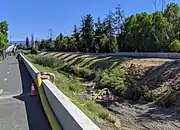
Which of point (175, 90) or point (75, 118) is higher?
point (75, 118)

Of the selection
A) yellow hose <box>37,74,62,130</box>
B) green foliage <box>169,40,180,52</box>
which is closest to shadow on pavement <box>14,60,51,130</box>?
yellow hose <box>37,74,62,130</box>

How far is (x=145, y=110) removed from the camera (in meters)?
25.5

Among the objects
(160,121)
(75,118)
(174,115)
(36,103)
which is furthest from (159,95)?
(75,118)

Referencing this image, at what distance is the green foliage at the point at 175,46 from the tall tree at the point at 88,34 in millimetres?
44227

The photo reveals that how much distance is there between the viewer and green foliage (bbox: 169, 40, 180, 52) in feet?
190

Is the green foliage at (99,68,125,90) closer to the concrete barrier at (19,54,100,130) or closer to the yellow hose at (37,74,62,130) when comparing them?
the yellow hose at (37,74,62,130)

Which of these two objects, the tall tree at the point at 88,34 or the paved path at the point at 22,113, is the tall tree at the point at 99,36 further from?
the paved path at the point at 22,113

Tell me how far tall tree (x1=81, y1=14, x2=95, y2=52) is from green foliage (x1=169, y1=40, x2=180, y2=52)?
44.2 meters

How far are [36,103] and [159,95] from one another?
1761 cm

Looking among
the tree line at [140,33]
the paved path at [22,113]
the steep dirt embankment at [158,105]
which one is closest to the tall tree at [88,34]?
the tree line at [140,33]

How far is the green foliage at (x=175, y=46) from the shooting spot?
57794mm

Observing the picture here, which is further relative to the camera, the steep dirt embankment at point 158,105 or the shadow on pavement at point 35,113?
the steep dirt embankment at point 158,105

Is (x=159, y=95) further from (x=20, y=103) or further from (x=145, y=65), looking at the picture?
(x=20, y=103)

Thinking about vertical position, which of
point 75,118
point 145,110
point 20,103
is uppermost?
point 75,118
